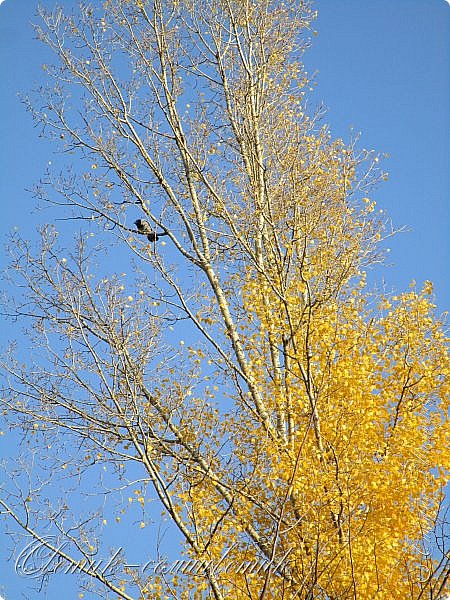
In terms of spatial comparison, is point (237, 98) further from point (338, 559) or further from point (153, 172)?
point (338, 559)

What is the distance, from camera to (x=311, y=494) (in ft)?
14.9

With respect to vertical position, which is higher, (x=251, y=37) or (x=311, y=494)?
(x=251, y=37)

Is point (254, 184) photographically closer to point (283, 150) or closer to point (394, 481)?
point (283, 150)

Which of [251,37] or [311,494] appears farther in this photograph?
[251,37]

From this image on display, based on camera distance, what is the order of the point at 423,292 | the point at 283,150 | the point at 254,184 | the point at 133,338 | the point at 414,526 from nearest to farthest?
1. the point at 414,526
2. the point at 133,338
3. the point at 423,292
4. the point at 254,184
5. the point at 283,150

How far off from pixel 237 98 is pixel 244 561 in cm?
423

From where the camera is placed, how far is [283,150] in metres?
6.88

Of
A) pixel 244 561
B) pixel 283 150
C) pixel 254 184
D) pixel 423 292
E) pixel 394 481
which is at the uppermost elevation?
pixel 283 150

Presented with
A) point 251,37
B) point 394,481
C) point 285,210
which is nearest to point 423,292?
point 285,210

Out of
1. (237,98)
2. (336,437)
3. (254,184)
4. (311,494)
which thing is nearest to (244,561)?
(311,494)

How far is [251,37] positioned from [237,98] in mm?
601

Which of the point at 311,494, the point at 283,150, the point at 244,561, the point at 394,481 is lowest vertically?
the point at 244,561

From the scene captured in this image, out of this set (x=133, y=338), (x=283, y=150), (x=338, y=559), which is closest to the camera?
(x=338, y=559)

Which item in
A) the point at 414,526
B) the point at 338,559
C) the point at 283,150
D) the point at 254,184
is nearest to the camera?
the point at 338,559
